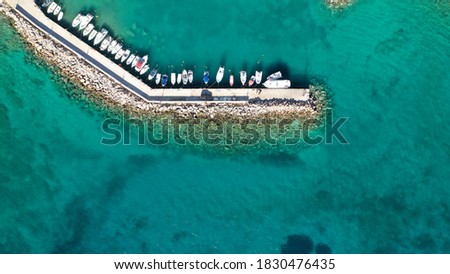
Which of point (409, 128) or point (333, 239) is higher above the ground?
point (409, 128)

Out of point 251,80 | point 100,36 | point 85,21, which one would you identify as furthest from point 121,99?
point 251,80

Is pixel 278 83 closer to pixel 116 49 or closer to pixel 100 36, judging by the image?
pixel 116 49

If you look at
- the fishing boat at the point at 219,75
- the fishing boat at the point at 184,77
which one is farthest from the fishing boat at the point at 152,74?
the fishing boat at the point at 219,75

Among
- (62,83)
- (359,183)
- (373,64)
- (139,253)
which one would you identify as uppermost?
(373,64)

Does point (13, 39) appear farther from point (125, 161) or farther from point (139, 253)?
point (139, 253)

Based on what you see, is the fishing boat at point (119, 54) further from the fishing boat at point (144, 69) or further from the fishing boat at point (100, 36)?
the fishing boat at point (144, 69)

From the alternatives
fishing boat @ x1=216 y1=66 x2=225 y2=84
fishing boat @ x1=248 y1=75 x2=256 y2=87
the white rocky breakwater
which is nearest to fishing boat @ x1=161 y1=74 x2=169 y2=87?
the white rocky breakwater

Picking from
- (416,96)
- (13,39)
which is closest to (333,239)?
(416,96)
